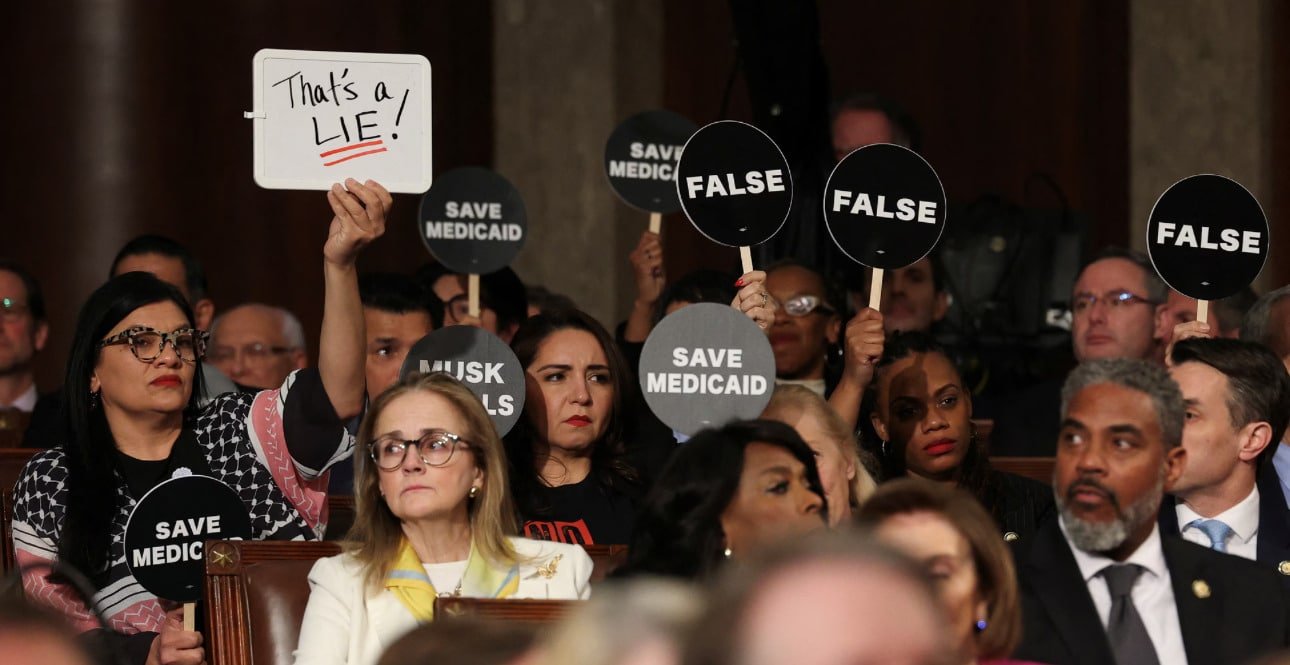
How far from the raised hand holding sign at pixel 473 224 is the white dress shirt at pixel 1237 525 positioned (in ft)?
7.28

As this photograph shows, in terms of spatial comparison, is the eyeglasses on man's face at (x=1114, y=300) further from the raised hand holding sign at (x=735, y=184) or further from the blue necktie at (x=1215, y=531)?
the blue necktie at (x=1215, y=531)

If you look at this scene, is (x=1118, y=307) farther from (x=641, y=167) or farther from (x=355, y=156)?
(x=355, y=156)

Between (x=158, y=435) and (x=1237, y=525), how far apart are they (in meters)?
2.40

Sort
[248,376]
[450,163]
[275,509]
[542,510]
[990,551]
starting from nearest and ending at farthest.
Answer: [990,551] → [275,509] → [542,510] → [248,376] → [450,163]

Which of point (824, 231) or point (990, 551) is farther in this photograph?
point (824, 231)

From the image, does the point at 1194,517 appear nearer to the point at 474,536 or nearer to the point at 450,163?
the point at 474,536

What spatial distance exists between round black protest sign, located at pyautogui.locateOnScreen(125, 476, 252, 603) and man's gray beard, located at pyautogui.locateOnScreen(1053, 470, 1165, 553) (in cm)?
172

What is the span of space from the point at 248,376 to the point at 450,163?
6.01 ft

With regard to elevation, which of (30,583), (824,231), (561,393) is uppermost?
(824,231)

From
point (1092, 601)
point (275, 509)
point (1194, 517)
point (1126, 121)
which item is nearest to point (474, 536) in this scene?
point (275, 509)

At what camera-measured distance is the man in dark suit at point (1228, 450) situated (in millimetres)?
4605

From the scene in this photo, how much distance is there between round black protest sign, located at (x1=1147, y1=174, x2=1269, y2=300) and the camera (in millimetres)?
5199

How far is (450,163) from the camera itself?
323 inches

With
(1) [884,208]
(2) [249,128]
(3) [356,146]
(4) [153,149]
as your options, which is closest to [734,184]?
(1) [884,208]
